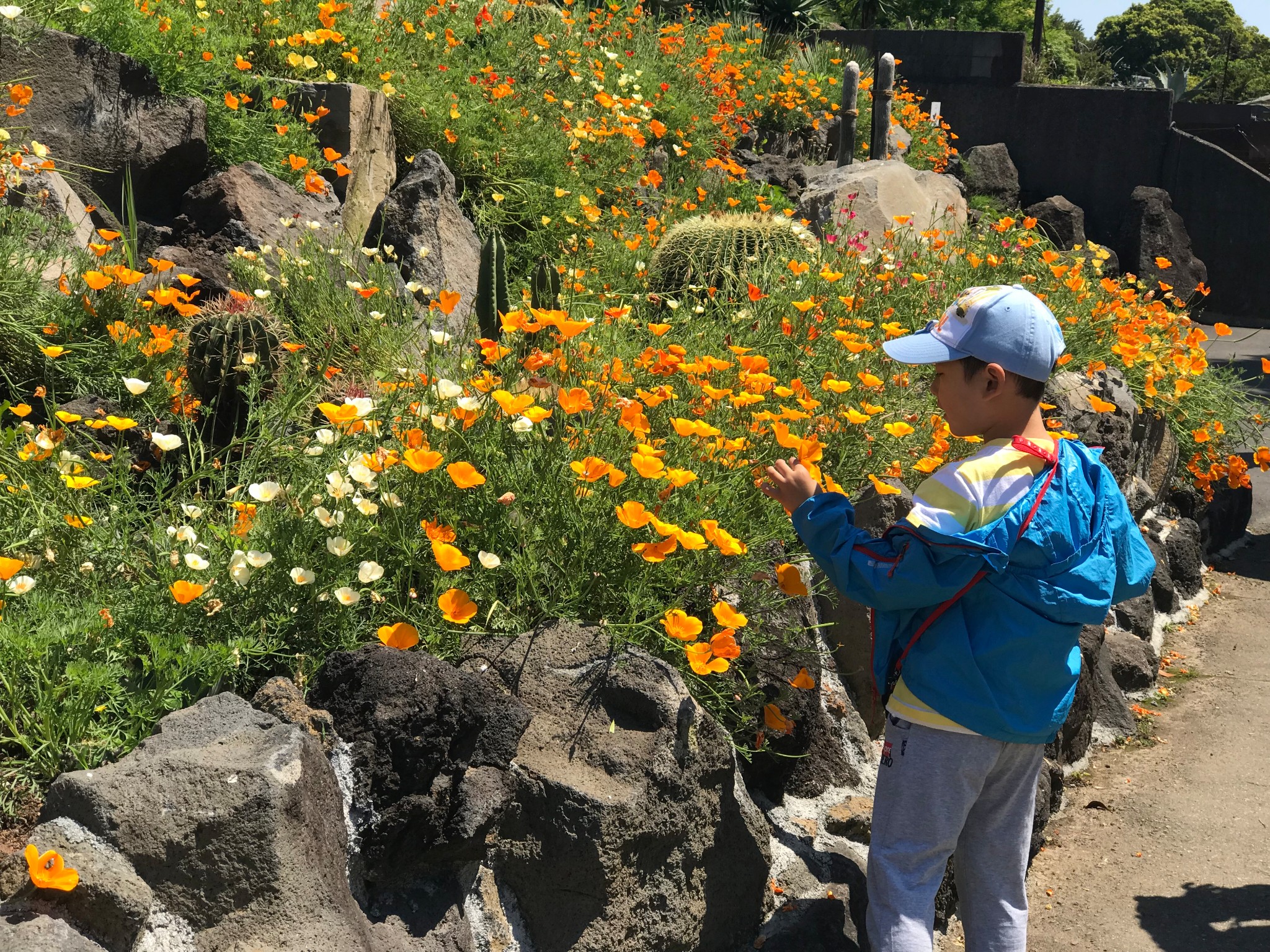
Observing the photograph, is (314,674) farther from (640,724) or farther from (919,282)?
(919,282)

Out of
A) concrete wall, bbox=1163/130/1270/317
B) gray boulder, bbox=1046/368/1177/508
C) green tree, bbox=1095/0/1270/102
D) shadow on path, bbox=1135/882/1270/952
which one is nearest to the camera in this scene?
shadow on path, bbox=1135/882/1270/952

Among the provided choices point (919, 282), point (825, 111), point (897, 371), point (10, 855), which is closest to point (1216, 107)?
point (825, 111)

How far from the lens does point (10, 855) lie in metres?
1.73

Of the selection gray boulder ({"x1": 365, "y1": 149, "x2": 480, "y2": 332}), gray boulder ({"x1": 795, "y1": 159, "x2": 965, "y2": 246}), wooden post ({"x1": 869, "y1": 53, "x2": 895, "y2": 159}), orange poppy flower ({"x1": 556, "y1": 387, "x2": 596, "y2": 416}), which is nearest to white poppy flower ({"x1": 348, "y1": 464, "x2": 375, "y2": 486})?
orange poppy flower ({"x1": 556, "y1": 387, "x2": 596, "y2": 416})

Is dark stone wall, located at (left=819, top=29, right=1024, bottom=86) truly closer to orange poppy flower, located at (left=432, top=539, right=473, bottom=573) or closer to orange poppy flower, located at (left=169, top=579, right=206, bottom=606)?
orange poppy flower, located at (left=432, top=539, right=473, bottom=573)

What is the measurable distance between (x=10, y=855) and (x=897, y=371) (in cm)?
342

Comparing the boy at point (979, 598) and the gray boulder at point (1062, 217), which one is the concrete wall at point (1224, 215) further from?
the boy at point (979, 598)

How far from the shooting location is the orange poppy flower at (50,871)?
150 cm

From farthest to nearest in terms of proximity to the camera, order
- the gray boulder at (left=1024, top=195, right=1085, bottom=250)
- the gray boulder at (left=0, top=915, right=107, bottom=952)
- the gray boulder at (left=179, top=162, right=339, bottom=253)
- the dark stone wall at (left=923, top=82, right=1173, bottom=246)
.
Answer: the dark stone wall at (left=923, top=82, right=1173, bottom=246) → the gray boulder at (left=1024, top=195, right=1085, bottom=250) → the gray boulder at (left=179, top=162, right=339, bottom=253) → the gray boulder at (left=0, top=915, right=107, bottom=952)

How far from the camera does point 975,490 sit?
1972 millimetres

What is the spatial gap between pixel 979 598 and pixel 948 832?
481 mm

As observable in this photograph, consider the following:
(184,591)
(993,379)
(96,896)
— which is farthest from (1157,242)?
(96,896)

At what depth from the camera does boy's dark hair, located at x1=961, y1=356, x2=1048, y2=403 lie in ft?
6.96

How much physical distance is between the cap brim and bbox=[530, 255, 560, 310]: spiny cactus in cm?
196
